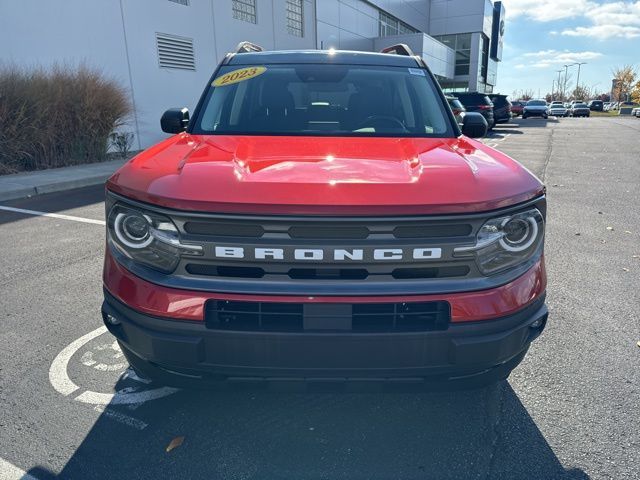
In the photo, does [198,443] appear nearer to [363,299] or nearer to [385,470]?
[385,470]

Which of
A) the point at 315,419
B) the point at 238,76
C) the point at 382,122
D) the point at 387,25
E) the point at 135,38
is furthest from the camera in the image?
the point at 387,25

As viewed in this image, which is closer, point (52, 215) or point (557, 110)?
point (52, 215)

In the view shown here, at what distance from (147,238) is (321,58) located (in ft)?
7.31

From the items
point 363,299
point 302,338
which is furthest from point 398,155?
point 302,338

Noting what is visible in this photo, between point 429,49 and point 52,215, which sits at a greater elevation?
point 429,49

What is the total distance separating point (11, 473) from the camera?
6.70ft

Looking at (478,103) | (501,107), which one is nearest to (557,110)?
(501,107)

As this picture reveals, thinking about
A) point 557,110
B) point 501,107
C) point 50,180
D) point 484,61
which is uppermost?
point 484,61

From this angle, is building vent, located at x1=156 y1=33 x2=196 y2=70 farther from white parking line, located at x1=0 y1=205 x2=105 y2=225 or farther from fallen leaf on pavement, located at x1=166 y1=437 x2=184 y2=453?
fallen leaf on pavement, located at x1=166 y1=437 x2=184 y2=453

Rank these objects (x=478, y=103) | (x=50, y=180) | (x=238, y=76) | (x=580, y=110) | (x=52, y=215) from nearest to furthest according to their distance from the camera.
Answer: (x=238, y=76) < (x=52, y=215) < (x=50, y=180) < (x=478, y=103) < (x=580, y=110)

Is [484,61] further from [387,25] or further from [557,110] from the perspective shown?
[387,25]

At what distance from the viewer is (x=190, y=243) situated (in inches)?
70.8

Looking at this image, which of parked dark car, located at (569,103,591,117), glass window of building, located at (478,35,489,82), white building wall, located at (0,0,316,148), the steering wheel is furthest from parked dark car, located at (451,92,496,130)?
parked dark car, located at (569,103,591,117)

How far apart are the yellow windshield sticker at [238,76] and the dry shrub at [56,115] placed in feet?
27.0
